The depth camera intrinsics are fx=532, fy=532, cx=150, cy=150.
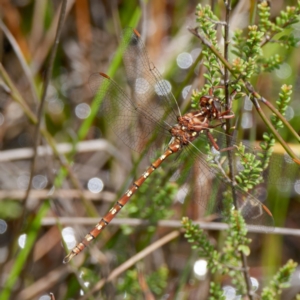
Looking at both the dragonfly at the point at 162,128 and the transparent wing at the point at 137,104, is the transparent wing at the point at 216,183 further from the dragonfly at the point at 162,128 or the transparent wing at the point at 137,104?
the transparent wing at the point at 137,104

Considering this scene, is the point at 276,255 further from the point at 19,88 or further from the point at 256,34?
the point at 19,88

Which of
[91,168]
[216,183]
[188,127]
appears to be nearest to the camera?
[216,183]

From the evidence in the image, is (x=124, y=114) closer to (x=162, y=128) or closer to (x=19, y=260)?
(x=162, y=128)

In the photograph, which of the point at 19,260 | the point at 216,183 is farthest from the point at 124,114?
the point at 19,260

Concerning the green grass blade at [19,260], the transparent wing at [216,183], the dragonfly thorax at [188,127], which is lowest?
the green grass blade at [19,260]

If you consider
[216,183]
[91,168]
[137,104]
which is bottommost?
[91,168]

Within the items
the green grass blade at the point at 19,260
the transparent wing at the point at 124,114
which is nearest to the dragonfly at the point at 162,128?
the transparent wing at the point at 124,114
